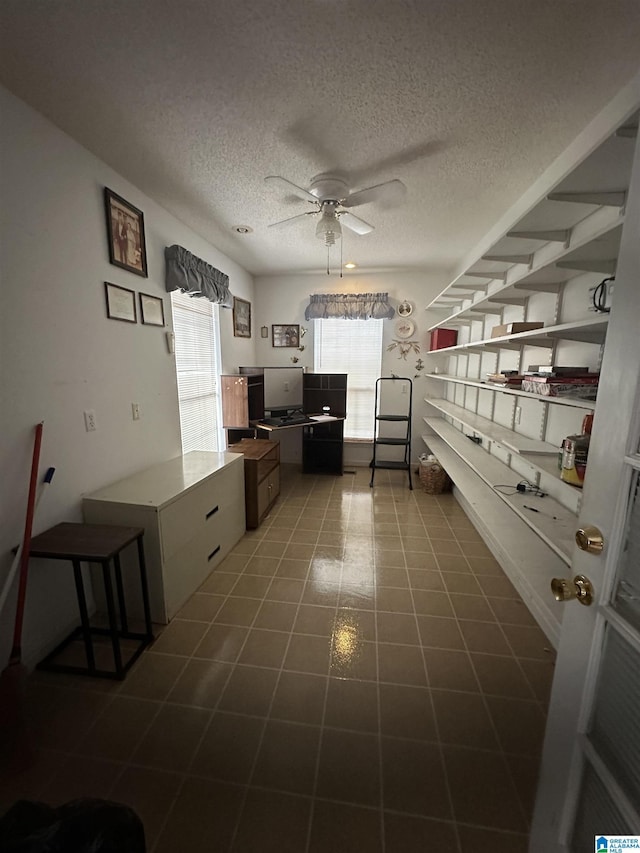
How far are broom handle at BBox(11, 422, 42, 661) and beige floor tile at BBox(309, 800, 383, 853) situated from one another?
1.26 meters

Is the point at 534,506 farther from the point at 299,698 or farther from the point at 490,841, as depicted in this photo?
the point at 299,698

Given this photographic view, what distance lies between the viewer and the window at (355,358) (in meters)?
4.54

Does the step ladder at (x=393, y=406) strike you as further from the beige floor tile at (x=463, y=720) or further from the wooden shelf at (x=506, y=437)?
the beige floor tile at (x=463, y=720)

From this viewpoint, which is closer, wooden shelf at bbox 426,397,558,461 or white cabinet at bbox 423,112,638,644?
white cabinet at bbox 423,112,638,644

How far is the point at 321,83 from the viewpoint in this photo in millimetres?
1349

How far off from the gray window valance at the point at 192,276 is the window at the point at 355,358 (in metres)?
1.64

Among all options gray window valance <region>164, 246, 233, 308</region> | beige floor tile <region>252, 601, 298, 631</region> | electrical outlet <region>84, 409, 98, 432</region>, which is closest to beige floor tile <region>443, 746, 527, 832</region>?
beige floor tile <region>252, 601, 298, 631</region>

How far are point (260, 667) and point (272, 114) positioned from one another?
2.60m

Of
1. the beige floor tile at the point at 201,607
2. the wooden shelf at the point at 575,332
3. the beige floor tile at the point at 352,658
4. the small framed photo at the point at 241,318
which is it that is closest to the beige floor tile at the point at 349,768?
the beige floor tile at the point at 352,658

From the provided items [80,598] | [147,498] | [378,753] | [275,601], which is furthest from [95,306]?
[378,753]

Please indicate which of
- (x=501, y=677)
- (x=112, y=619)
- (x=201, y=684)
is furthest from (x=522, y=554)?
(x=112, y=619)

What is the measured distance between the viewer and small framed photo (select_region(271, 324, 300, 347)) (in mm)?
4609

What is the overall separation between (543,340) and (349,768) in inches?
Result: 89.9

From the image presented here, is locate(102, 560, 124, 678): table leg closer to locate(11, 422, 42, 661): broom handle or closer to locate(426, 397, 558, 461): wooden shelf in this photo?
locate(11, 422, 42, 661): broom handle
